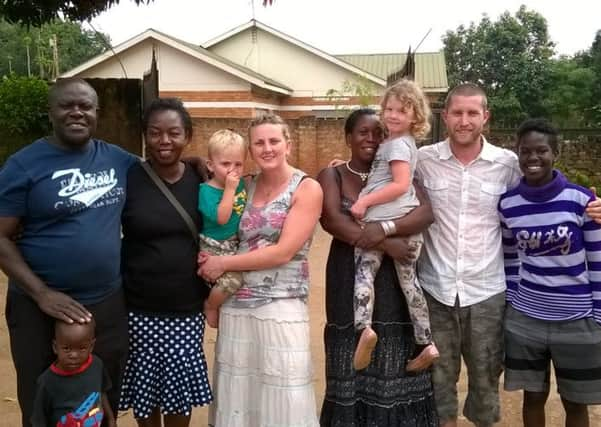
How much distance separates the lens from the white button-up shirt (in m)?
2.92

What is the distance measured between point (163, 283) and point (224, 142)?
2.24ft

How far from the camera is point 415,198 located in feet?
9.61

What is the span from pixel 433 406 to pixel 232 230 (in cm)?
132

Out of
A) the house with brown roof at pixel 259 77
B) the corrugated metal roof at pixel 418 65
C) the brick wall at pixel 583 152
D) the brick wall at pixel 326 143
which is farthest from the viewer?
the corrugated metal roof at pixel 418 65

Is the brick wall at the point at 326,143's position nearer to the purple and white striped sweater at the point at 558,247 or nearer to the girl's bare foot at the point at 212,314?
the girl's bare foot at the point at 212,314

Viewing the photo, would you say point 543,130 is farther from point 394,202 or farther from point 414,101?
point 394,202

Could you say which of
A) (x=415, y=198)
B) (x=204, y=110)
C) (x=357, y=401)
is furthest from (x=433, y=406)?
(x=204, y=110)

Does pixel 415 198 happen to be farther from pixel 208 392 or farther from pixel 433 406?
pixel 208 392

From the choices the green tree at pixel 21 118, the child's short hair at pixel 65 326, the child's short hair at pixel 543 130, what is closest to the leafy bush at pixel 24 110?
the green tree at pixel 21 118

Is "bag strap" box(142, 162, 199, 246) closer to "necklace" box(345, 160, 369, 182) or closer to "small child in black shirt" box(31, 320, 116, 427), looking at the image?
"small child in black shirt" box(31, 320, 116, 427)

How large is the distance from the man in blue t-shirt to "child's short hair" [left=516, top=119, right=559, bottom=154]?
6.05 feet

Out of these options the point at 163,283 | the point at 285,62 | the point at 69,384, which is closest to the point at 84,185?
the point at 163,283

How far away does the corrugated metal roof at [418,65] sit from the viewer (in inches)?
878

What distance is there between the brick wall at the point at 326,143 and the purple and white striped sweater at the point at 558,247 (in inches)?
387
